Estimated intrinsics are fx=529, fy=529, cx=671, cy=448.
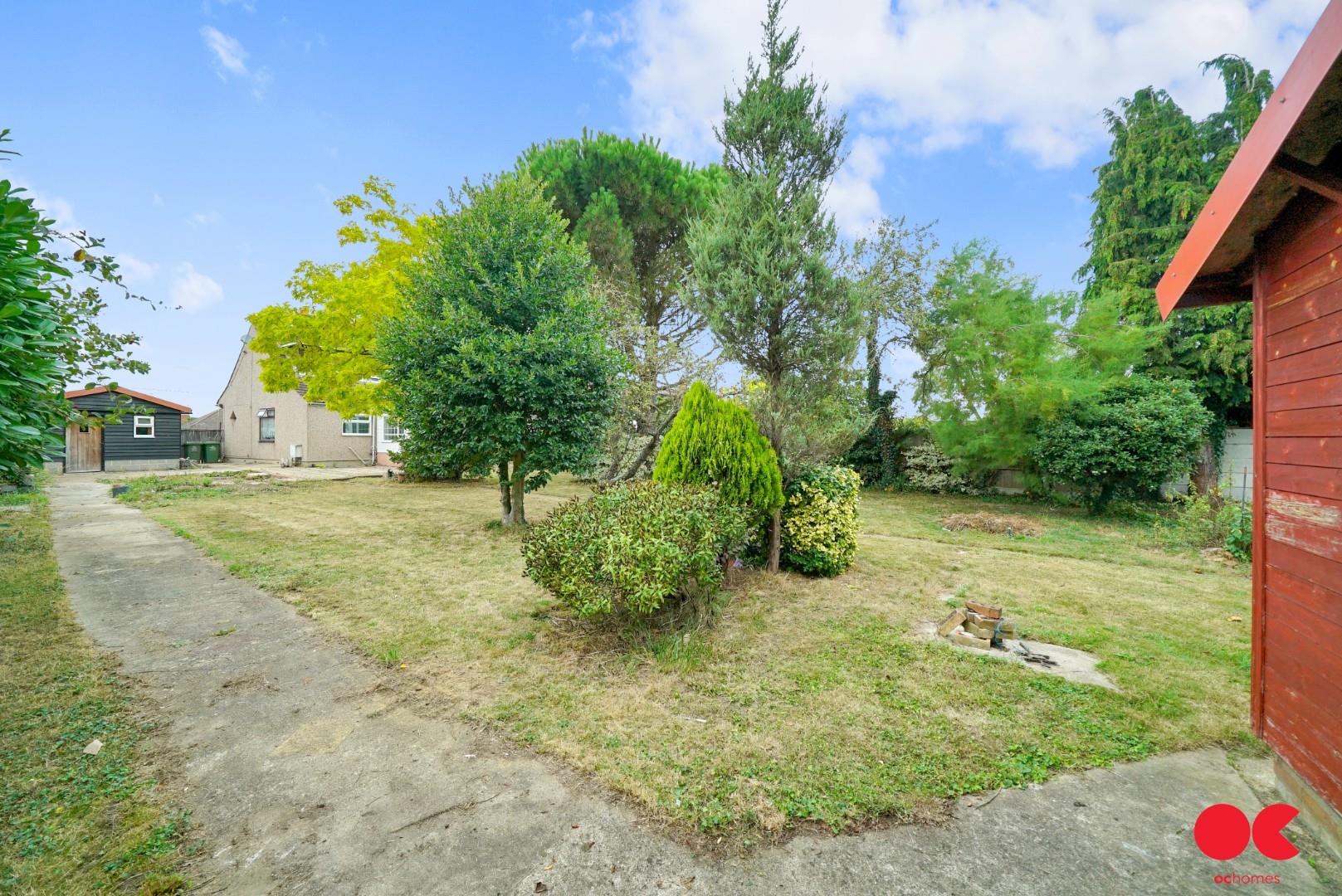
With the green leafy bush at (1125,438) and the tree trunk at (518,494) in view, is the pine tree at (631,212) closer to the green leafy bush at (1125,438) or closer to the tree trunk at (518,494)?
the tree trunk at (518,494)

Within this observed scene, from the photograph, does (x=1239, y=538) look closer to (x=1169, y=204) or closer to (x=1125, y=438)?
(x=1125, y=438)

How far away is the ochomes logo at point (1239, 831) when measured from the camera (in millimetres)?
2018

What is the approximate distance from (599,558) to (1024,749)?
8.34ft

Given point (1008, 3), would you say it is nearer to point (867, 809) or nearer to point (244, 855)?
point (867, 809)

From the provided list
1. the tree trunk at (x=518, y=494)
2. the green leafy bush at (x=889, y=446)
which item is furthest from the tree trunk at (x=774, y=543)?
the green leafy bush at (x=889, y=446)

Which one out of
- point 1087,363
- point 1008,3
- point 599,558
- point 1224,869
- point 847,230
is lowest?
point 1224,869

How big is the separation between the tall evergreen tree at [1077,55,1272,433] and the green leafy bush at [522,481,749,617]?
48.4 ft

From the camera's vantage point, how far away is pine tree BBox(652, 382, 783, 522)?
5051mm

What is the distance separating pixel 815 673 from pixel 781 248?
14.7ft

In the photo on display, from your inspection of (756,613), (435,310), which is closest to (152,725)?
(756,613)

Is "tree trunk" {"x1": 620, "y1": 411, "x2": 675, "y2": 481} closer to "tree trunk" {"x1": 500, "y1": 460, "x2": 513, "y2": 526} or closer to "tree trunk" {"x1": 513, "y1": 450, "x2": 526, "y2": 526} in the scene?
"tree trunk" {"x1": 513, "y1": 450, "x2": 526, "y2": 526}

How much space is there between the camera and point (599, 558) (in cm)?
354

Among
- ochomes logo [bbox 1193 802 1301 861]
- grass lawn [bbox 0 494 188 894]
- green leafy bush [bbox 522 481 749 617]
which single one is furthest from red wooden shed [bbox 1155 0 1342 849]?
grass lawn [bbox 0 494 188 894]

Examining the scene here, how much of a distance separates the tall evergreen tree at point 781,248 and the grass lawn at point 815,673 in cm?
222
